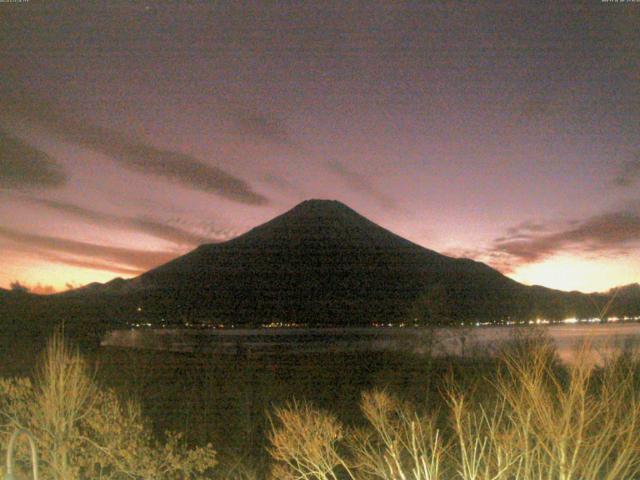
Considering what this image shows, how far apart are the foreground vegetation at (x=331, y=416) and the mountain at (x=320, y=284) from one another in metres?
73.8

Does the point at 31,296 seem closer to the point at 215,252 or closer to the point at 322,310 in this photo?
the point at 322,310

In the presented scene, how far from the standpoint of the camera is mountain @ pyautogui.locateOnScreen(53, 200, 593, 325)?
134m

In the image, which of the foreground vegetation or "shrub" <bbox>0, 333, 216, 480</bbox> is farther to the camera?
"shrub" <bbox>0, 333, 216, 480</bbox>

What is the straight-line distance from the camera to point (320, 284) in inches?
6289

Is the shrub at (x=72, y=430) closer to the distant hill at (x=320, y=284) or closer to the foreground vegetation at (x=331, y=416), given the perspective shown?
the foreground vegetation at (x=331, y=416)

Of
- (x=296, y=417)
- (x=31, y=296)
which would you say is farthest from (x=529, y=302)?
(x=296, y=417)

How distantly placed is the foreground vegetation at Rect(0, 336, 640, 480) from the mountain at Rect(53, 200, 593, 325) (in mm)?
73802

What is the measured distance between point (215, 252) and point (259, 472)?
148094 millimetres

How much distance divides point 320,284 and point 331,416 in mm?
144727

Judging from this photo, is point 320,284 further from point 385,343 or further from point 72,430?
point 72,430

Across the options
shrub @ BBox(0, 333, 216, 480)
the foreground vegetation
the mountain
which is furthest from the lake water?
the mountain

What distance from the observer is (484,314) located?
124812 millimetres

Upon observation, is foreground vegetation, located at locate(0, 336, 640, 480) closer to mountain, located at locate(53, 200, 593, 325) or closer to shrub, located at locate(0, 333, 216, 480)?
shrub, located at locate(0, 333, 216, 480)

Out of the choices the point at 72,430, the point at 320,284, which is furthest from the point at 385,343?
the point at 320,284
